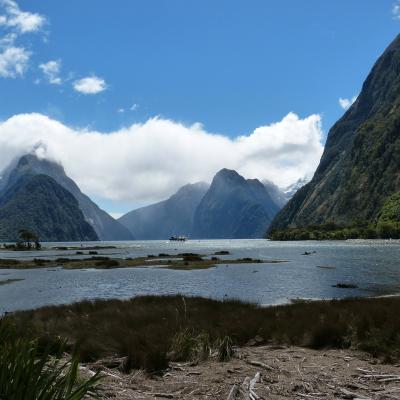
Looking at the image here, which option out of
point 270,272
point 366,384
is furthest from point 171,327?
point 270,272

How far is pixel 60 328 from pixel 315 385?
11.0 m

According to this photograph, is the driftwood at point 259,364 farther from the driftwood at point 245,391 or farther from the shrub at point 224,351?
the driftwood at point 245,391

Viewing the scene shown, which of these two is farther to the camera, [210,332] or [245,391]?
[210,332]

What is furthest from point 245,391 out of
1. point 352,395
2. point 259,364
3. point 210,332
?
point 210,332

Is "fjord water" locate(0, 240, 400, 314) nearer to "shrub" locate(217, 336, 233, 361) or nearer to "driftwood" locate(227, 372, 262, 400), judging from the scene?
"shrub" locate(217, 336, 233, 361)

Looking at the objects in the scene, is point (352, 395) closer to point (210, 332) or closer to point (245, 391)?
point (245, 391)

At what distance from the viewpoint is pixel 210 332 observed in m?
15.3

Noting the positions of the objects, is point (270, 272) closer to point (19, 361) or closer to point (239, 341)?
point (239, 341)

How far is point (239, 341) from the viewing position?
15.7 meters

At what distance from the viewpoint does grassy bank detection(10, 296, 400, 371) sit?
42.1 feet

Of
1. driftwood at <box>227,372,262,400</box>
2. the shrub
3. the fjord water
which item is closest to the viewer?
driftwood at <box>227,372,262,400</box>

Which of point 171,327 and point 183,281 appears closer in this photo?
point 171,327

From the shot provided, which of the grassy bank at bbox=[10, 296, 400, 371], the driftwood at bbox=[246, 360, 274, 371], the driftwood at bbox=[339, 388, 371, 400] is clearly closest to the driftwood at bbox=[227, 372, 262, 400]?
the driftwood at bbox=[246, 360, 274, 371]

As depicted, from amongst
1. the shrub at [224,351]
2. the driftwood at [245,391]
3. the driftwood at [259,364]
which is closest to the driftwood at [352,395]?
the driftwood at [245,391]
